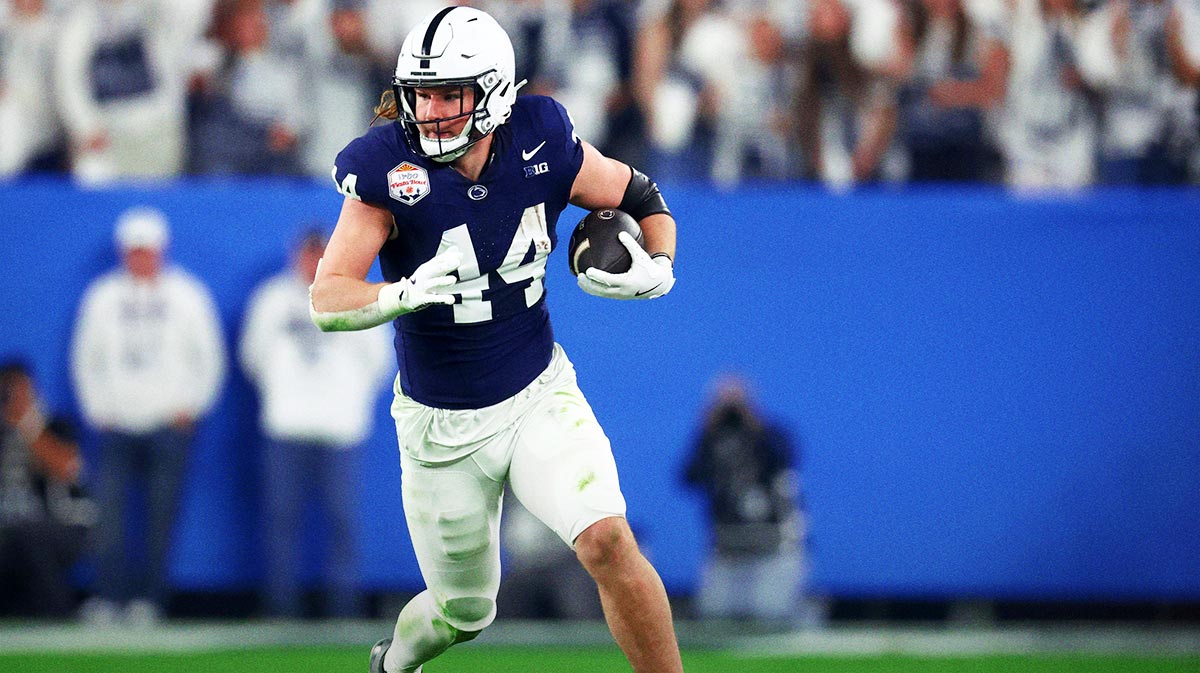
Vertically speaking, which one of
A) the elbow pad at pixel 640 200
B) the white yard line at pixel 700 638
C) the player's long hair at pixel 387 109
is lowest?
the white yard line at pixel 700 638

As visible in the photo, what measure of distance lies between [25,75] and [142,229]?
943 mm

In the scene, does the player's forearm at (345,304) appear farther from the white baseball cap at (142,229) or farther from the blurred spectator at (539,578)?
the white baseball cap at (142,229)

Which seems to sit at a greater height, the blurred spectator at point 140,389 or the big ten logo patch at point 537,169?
the big ten logo patch at point 537,169

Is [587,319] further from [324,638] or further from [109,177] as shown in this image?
[109,177]

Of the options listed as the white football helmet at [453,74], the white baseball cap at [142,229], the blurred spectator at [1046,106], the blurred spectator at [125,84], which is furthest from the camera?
the blurred spectator at [1046,106]

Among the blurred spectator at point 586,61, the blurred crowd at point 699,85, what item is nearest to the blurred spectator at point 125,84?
the blurred crowd at point 699,85

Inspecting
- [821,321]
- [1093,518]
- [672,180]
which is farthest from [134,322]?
[1093,518]

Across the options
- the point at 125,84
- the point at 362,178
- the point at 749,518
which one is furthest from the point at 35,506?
the point at 362,178

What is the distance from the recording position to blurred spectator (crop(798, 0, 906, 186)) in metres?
7.30

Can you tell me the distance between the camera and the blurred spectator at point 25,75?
23.8ft

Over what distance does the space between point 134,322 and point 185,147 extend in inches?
32.9

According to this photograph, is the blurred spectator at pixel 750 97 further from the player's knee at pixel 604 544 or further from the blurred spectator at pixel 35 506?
the player's knee at pixel 604 544

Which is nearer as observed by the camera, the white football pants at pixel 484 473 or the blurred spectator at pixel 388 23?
the white football pants at pixel 484 473

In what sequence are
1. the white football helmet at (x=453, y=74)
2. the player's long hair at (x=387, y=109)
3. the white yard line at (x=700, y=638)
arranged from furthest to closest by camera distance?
the white yard line at (x=700, y=638) < the player's long hair at (x=387, y=109) < the white football helmet at (x=453, y=74)
